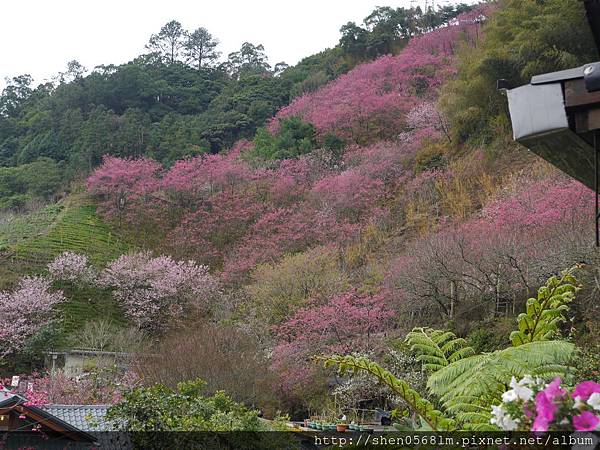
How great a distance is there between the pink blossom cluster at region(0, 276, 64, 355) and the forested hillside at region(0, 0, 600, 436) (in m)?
0.09

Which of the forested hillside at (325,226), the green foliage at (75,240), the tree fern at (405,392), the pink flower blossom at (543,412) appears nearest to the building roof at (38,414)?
the forested hillside at (325,226)

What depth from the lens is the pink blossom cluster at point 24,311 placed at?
20.4 meters

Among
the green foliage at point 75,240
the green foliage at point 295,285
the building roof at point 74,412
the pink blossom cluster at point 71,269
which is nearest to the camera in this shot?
the building roof at point 74,412

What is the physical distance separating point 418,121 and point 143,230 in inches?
570

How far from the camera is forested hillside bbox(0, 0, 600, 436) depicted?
13109mm

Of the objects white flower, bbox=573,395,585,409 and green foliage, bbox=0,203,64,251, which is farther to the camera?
green foliage, bbox=0,203,64,251

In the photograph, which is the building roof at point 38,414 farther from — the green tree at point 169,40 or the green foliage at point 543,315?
the green tree at point 169,40

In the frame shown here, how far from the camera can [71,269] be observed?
83.0ft

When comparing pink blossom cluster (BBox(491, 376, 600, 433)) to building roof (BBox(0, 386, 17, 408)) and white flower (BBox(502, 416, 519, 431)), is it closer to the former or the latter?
white flower (BBox(502, 416, 519, 431))

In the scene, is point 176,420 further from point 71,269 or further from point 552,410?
point 71,269

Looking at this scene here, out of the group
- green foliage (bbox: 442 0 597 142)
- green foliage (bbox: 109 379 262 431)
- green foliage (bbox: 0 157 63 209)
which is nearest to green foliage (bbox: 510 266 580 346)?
green foliage (bbox: 109 379 262 431)

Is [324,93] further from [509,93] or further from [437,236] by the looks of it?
[509,93]

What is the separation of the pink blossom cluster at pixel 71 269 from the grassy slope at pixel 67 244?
457 mm

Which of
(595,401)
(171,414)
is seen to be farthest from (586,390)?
(171,414)
